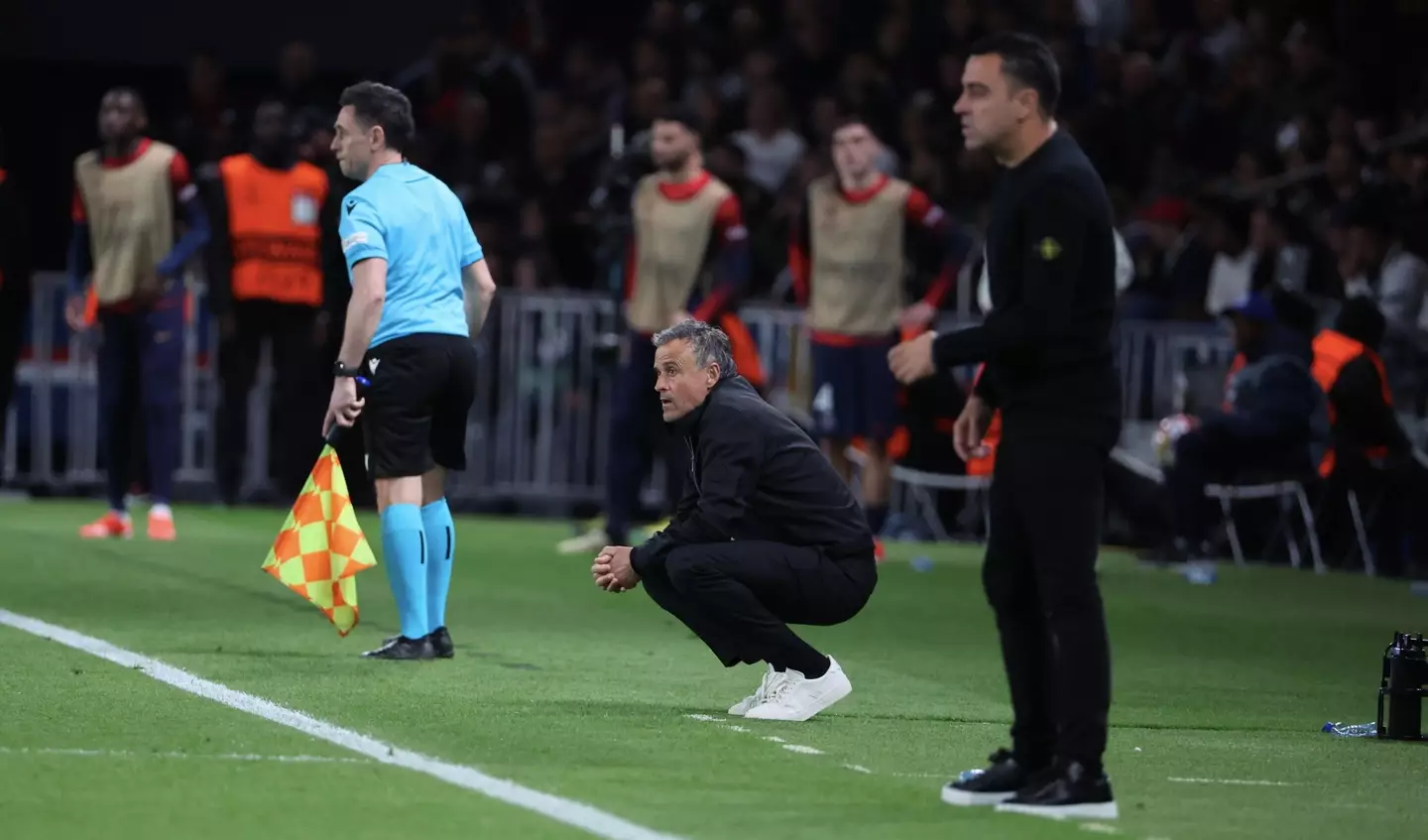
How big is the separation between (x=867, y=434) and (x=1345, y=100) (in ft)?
24.1

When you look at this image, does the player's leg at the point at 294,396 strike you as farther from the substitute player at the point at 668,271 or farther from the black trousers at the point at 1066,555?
the black trousers at the point at 1066,555

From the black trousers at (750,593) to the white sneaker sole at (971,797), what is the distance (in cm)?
157

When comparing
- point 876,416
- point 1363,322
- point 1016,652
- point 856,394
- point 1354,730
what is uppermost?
point 1363,322

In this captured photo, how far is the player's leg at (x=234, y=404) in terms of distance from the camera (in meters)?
17.1

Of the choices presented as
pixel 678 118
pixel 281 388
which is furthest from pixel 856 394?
pixel 281 388

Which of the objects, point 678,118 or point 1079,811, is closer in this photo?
point 1079,811

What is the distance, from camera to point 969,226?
19281mm

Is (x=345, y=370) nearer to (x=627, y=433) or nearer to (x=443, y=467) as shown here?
(x=443, y=467)

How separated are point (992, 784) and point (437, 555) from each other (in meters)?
3.55

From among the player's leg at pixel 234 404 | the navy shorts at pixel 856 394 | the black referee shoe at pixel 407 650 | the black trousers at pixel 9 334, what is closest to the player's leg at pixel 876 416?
the navy shorts at pixel 856 394

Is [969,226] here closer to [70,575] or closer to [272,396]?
[272,396]

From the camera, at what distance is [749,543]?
321 inches

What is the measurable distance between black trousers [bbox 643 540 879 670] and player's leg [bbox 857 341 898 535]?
6.70 metres

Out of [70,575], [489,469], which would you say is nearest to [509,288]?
[489,469]
